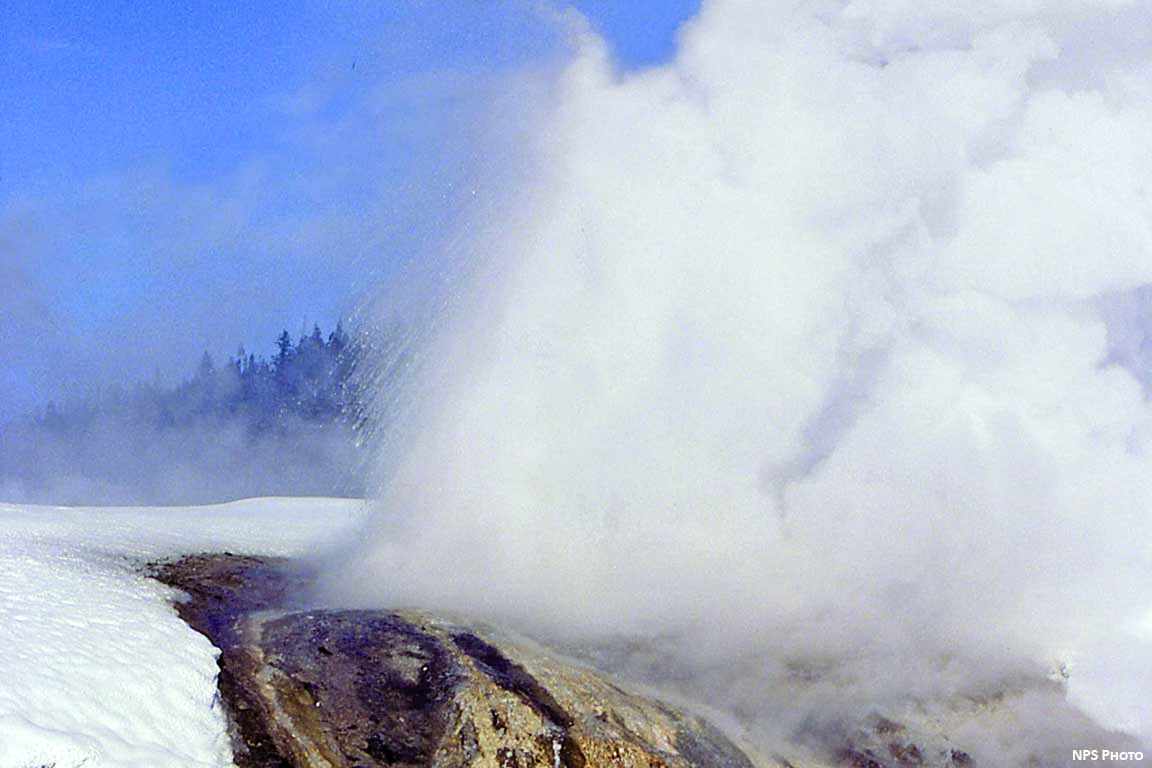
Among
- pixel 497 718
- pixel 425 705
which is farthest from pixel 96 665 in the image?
pixel 497 718

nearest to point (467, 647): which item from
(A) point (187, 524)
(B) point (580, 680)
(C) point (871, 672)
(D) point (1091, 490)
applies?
(B) point (580, 680)

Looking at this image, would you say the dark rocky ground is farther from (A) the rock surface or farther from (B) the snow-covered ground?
(B) the snow-covered ground

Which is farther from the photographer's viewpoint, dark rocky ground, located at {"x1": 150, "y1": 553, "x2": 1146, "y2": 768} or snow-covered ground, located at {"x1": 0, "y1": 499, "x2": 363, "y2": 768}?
dark rocky ground, located at {"x1": 150, "y1": 553, "x2": 1146, "y2": 768}

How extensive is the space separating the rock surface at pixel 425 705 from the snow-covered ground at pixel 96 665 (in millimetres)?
266

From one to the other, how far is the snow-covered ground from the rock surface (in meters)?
0.27

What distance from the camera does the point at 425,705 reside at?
6.20 metres

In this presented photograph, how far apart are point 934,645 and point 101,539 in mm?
9229

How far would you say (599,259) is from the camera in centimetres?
1089

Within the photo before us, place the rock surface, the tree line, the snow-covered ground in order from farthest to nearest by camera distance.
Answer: the tree line → the rock surface → the snow-covered ground

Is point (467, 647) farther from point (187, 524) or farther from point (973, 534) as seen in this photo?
point (187, 524)

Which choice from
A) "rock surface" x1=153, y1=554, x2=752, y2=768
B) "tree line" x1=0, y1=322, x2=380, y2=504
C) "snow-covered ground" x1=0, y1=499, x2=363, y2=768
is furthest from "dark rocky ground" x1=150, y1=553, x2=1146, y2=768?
"tree line" x1=0, y1=322, x2=380, y2=504

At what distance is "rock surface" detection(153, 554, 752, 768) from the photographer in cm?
564

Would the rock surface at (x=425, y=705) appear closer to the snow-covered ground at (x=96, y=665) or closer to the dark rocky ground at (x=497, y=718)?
the dark rocky ground at (x=497, y=718)

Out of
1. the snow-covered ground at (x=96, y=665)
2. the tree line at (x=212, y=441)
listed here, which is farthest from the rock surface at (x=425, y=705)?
the tree line at (x=212, y=441)
